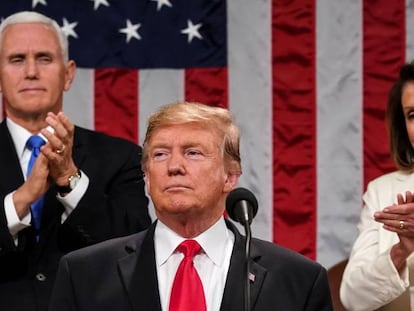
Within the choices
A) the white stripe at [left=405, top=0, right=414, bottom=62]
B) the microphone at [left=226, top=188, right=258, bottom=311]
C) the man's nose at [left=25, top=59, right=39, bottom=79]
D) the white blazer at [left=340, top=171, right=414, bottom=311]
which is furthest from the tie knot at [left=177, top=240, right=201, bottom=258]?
the white stripe at [left=405, top=0, right=414, bottom=62]

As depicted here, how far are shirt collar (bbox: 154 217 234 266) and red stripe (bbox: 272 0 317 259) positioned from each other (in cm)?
145

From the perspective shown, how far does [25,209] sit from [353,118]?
1.46 m

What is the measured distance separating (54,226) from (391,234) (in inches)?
35.0

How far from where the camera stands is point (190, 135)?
8.09 ft

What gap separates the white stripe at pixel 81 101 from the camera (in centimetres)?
389

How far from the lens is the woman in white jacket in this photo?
2816mm

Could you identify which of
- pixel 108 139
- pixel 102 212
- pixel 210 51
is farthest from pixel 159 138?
pixel 210 51

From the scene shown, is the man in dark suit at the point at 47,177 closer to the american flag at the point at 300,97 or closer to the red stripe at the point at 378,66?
the american flag at the point at 300,97

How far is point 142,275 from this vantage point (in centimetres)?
240

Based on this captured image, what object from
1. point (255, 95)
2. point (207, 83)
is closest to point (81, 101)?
point (207, 83)

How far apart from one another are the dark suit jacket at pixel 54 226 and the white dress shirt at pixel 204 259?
453mm

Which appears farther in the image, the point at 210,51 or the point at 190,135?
the point at 210,51

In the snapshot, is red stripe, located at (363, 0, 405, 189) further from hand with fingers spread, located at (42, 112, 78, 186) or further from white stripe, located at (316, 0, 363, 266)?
hand with fingers spread, located at (42, 112, 78, 186)

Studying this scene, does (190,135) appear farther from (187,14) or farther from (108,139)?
(187,14)
